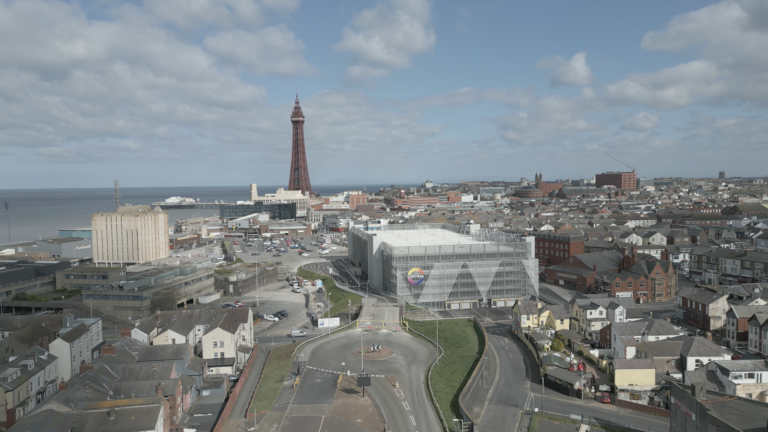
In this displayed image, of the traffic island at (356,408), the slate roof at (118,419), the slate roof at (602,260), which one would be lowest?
the traffic island at (356,408)

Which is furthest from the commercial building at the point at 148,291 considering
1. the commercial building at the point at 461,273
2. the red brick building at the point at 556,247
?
the red brick building at the point at 556,247

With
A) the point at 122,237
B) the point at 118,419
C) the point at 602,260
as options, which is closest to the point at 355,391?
the point at 118,419

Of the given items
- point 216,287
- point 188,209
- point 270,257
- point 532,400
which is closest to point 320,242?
point 270,257

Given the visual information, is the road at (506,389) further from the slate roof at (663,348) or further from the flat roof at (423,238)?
the flat roof at (423,238)

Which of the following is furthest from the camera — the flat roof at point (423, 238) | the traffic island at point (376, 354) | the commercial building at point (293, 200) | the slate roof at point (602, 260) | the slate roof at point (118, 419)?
the commercial building at point (293, 200)

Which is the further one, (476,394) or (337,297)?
(337,297)

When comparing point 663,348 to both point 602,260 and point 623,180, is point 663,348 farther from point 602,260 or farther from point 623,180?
point 623,180

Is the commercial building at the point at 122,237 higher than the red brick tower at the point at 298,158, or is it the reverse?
the red brick tower at the point at 298,158
